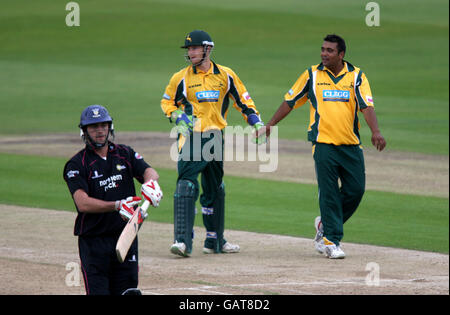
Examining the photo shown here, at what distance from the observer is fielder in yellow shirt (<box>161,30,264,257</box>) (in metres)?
11.2

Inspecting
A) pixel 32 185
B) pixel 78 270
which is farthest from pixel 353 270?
pixel 32 185

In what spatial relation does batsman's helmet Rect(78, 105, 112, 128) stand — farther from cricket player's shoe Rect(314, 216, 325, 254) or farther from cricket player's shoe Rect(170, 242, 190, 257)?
cricket player's shoe Rect(314, 216, 325, 254)

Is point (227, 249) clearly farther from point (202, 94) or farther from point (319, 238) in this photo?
point (202, 94)

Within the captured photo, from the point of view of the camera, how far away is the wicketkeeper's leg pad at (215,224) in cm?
1168

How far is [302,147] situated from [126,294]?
17270mm

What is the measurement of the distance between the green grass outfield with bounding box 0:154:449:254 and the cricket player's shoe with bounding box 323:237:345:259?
171cm

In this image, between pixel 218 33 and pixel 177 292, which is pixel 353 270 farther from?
pixel 218 33

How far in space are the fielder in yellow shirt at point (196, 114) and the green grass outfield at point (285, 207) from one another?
8.09ft

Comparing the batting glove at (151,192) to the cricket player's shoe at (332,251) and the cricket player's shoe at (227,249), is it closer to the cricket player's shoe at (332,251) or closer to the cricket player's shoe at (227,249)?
the cricket player's shoe at (332,251)

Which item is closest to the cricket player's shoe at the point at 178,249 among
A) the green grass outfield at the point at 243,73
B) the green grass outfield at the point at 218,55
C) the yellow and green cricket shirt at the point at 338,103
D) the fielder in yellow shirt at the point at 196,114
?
the fielder in yellow shirt at the point at 196,114

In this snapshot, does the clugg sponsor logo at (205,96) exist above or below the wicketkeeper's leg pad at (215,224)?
above

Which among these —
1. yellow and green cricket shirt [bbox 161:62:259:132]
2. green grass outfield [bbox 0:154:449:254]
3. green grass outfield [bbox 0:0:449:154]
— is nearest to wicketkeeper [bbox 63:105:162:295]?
yellow and green cricket shirt [bbox 161:62:259:132]

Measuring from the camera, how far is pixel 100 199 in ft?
24.8

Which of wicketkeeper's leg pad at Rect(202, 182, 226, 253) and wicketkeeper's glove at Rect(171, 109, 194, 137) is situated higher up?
wicketkeeper's glove at Rect(171, 109, 194, 137)
